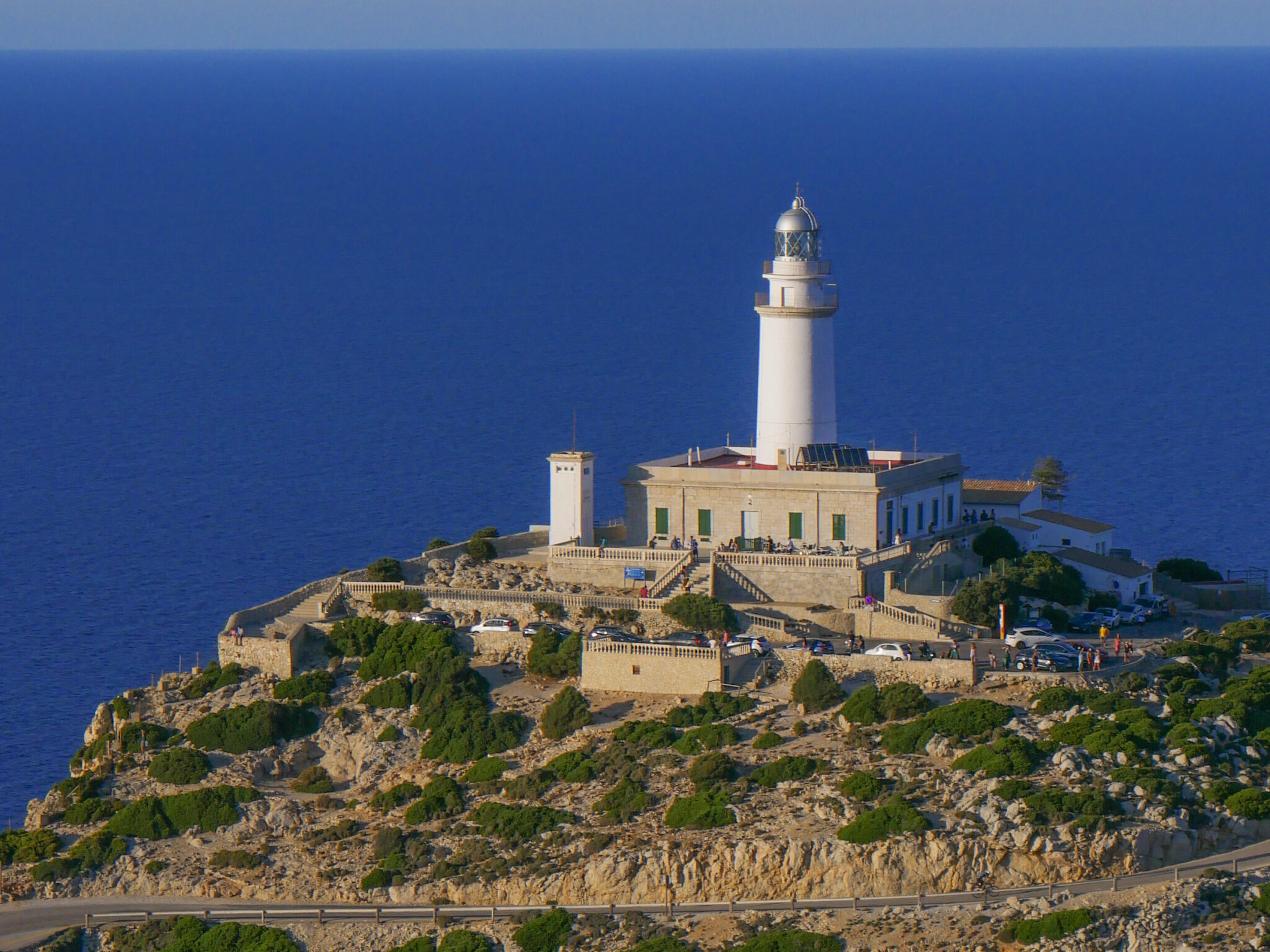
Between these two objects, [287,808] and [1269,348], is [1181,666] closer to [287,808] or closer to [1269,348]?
[287,808]

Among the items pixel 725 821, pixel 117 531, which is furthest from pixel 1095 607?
pixel 117 531

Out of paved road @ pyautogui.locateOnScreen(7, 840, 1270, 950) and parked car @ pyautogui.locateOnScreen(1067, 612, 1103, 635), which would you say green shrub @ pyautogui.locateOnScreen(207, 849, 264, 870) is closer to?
paved road @ pyautogui.locateOnScreen(7, 840, 1270, 950)

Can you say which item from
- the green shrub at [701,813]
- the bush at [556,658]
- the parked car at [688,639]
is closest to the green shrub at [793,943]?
the green shrub at [701,813]

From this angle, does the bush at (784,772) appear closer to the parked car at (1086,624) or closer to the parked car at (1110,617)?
the parked car at (1086,624)

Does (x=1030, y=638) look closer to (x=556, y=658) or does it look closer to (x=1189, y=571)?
(x=556, y=658)

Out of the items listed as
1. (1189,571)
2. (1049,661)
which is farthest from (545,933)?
(1189,571)

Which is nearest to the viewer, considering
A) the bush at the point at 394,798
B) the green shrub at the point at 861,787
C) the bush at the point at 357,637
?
the green shrub at the point at 861,787

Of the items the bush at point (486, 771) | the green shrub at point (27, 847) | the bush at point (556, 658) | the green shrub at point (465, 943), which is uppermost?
the bush at point (556, 658)
